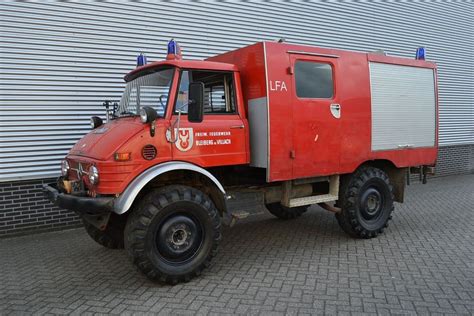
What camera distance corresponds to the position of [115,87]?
7.02m

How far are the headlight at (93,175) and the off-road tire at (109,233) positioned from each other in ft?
3.31

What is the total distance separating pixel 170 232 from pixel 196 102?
1496 mm

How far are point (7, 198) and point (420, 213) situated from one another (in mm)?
7565

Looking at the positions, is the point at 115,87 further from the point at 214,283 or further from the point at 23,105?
the point at 214,283

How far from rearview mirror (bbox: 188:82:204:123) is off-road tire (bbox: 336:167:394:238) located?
2.65m

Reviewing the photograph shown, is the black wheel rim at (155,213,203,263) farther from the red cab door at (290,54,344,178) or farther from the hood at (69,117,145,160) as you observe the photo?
the red cab door at (290,54,344,178)

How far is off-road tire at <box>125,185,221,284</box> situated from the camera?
3.98 metres

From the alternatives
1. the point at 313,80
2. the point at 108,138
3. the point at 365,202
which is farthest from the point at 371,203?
the point at 108,138

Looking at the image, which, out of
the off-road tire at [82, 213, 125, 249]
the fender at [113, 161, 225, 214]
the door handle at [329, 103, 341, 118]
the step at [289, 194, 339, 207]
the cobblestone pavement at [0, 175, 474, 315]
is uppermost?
the door handle at [329, 103, 341, 118]

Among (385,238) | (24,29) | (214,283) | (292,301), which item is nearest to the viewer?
(292,301)

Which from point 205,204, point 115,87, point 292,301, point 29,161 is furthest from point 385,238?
point 29,161

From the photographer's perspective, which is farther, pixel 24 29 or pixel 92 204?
pixel 24 29

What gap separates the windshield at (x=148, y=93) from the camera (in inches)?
172

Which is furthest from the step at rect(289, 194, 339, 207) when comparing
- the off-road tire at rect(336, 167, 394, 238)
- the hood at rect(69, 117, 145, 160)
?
the hood at rect(69, 117, 145, 160)
